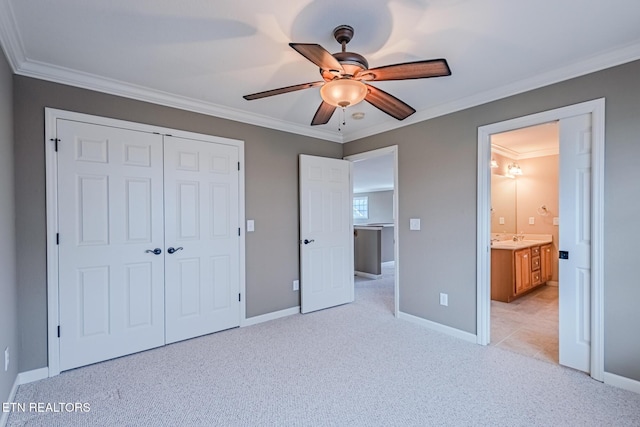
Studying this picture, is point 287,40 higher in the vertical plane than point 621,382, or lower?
higher

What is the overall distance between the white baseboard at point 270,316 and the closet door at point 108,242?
2.96 ft

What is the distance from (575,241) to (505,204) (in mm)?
3580

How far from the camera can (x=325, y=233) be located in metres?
4.08

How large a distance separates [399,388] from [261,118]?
2970 mm

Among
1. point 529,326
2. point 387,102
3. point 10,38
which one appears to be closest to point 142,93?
point 10,38

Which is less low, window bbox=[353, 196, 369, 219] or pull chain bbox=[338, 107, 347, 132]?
pull chain bbox=[338, 107, 347, 132]

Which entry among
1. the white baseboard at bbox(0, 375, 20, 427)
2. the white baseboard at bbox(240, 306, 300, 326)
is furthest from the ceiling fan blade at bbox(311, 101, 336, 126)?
the white baseboard at bbox(0, 375, 20, 427)

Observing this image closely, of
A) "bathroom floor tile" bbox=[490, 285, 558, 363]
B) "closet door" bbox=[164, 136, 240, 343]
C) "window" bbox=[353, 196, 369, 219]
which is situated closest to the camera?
"bathroom floor tile" bbox=[490, 285, 558, 363]

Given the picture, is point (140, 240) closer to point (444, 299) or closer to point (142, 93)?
point (142, 93)

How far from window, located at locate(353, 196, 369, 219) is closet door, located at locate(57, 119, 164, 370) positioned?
9.77 m

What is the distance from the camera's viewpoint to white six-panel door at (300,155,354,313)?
3896 mm

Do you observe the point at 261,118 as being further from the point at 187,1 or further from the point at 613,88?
the point at 613,88

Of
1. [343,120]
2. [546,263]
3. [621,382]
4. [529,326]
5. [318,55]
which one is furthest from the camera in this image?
[546,263]

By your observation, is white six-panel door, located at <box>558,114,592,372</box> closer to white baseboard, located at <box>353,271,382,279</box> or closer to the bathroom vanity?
Answer: the bathroom vanity
